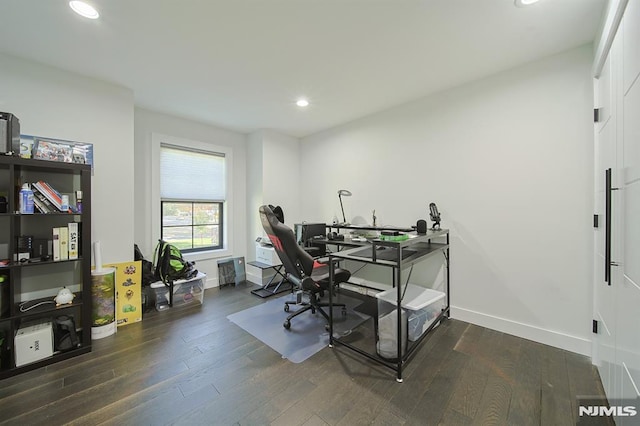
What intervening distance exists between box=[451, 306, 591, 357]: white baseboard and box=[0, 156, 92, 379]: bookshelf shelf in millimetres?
3654

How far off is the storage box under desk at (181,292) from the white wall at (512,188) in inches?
107

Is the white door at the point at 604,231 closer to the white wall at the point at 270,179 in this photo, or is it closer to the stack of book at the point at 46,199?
the white wall at the point at 270,179

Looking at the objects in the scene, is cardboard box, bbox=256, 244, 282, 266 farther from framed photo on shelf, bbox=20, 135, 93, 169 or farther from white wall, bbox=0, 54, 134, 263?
framed photo on shelf, bbox=20, 135, 93, 169

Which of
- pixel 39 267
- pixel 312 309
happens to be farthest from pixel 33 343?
pixel 312 309

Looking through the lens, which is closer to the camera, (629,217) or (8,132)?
(629,217)

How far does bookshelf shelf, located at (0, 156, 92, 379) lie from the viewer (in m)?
1.80

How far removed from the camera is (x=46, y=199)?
199cm

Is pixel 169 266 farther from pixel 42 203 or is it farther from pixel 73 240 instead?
pixel 42 203

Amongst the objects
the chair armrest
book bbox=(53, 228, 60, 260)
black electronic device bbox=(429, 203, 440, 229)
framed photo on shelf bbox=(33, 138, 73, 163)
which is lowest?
the chair armrest

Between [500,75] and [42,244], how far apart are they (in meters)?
4.57

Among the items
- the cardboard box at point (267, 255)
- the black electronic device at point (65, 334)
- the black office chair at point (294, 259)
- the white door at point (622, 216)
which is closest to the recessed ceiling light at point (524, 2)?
the white door at point (622, 216)

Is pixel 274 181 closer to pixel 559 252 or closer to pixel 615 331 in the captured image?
pixel 559 252

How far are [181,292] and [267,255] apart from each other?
1245mm

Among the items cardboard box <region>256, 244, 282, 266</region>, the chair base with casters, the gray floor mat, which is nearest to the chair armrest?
the chair base with casters
